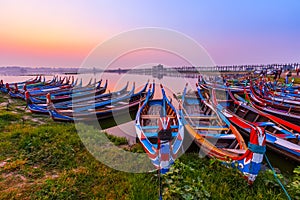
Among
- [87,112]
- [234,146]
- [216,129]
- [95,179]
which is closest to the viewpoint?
[95,179]

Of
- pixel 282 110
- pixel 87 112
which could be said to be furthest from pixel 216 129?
pixel 87 112

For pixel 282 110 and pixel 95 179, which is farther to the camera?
pixel 282 110

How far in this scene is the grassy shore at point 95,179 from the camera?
272 centimetres

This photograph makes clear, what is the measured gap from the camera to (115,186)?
3.01 metres

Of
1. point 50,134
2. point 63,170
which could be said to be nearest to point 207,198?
point 63,170

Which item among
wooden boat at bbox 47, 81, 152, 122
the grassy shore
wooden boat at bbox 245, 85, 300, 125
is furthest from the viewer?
wooden boat at bbox 47, 81, 152, 122

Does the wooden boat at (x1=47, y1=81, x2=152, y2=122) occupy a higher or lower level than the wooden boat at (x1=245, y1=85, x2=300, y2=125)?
lower

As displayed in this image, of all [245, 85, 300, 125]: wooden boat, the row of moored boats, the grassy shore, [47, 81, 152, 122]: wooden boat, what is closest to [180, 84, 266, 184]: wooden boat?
the row of moored boats

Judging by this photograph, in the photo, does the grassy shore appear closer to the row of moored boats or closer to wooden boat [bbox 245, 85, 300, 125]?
the row of moored boats

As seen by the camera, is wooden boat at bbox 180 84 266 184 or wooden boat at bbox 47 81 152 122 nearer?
wooden boat at bbox 180 84 266 184

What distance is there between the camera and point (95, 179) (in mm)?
3242

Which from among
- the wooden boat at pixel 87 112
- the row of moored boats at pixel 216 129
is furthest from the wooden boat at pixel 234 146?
the wooden boat at pixel 87 112

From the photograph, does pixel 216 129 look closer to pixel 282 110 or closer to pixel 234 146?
pixel 234 146

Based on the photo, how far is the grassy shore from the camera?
2723mm
